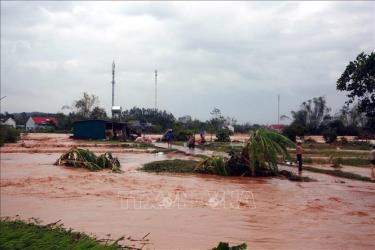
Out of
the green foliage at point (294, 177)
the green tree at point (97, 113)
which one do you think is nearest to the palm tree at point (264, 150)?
the green foliage at point (294, 177)

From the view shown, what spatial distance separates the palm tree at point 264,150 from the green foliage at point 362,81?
7.00 meters

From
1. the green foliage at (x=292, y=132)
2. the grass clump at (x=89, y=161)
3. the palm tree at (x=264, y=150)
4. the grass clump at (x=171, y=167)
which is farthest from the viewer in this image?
the green foliage at (x=292, y=132)

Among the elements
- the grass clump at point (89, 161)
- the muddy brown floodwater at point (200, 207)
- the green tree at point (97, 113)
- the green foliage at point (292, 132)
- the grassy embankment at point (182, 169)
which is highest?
the green tree at point (97, 113)

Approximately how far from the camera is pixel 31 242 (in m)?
6.04

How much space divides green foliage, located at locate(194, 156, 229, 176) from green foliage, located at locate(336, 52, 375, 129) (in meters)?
8.28

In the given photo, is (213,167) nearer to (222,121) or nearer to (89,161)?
(89,161)

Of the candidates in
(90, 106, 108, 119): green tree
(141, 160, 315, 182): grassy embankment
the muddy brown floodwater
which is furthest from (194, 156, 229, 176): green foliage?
(90, 106, 108, 119): green tree

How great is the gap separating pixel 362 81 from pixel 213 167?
9.34 m

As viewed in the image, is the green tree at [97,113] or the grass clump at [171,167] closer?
the grass clump at [171,167]

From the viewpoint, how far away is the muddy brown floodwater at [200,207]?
8.95m

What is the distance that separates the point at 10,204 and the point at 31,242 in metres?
6.70

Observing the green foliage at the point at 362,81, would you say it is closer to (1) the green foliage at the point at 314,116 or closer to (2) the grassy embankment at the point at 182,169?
(2) the grassy embankment at the point at 182,169

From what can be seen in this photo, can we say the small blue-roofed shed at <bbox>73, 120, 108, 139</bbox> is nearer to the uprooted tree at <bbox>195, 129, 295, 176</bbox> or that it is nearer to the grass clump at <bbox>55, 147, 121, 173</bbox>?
the grass clump at <bbox>55, 147, 121, 173</bbox>

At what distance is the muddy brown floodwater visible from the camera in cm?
895
